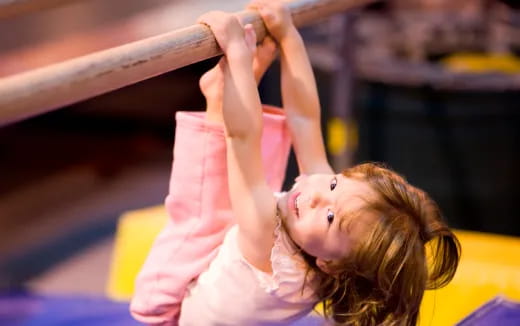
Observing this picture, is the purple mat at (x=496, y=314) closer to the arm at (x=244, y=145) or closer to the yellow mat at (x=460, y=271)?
the yellow mat at (x=460, y=271)

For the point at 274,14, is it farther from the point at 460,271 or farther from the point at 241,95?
the point at 460,271

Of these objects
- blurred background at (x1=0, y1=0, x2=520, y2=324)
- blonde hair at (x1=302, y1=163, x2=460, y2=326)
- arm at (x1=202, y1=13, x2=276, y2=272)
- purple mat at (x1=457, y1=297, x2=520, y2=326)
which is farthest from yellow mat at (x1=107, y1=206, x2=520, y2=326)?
blurred background at (x1=0, y1=0, x2=520, y2=324)

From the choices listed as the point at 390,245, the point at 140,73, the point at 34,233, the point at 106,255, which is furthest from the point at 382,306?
the point at 34,233

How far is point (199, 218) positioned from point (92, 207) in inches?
57.6

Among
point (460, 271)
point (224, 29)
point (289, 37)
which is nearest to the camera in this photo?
point (224, 29)

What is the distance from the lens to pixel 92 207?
2.22 meters

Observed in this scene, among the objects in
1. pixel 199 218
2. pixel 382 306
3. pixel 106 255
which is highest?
pixel 199 218

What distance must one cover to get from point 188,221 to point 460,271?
1.60 feet

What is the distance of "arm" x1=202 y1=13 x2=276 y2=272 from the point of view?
70 cm

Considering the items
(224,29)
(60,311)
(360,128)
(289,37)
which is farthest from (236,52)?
(360,128)

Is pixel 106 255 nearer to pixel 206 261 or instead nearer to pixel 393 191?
pixel 206 261

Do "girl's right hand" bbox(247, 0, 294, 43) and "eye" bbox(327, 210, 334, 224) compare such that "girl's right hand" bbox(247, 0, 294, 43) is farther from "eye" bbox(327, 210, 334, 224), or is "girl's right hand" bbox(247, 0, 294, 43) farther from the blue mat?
the blue mat

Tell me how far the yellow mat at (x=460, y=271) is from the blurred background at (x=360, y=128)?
0.52 metres

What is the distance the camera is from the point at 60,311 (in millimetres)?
1159
